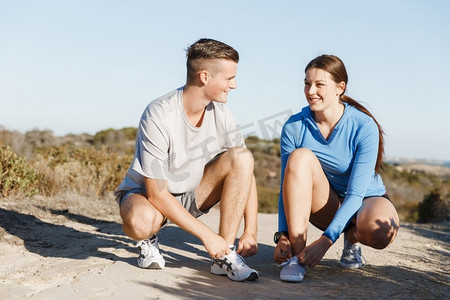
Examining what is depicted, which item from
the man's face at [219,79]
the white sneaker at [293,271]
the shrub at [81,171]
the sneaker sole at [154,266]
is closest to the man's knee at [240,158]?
the man's face at [219,79]

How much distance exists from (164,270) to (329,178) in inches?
58.4

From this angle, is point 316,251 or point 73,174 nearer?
point 316,251

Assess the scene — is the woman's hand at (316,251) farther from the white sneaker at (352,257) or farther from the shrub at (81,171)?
the shrub at (81,171)

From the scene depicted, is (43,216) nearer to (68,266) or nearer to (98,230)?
(98,230)

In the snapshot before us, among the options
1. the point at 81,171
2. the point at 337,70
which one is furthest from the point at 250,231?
the point at 81,171

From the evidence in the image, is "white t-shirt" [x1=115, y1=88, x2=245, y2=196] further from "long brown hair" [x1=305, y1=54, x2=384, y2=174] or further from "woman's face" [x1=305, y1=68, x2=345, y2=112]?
"long brown hair" [x1=305, y1=54, x2=384, y2=174]

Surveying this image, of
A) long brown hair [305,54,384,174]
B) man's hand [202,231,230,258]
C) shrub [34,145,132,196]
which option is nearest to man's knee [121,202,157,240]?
man's hand [202,231,230,258]

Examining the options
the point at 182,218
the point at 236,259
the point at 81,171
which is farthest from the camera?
the point at 81,171

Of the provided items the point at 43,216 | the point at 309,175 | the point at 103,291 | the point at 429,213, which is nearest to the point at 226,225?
the point at 309,175

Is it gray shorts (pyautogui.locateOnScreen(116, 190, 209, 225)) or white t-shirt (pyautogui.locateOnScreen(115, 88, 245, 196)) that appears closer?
white t-shirt (pyautogui.locateOnScreen(115, 88, 245, 196))

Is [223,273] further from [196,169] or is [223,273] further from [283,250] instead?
[196,169]

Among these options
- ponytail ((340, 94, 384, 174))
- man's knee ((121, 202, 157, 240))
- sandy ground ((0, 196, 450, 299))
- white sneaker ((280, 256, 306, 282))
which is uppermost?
ponytail ((340, 94, 384, 174))

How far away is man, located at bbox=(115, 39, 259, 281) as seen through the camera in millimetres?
3559

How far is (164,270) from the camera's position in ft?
12.4
